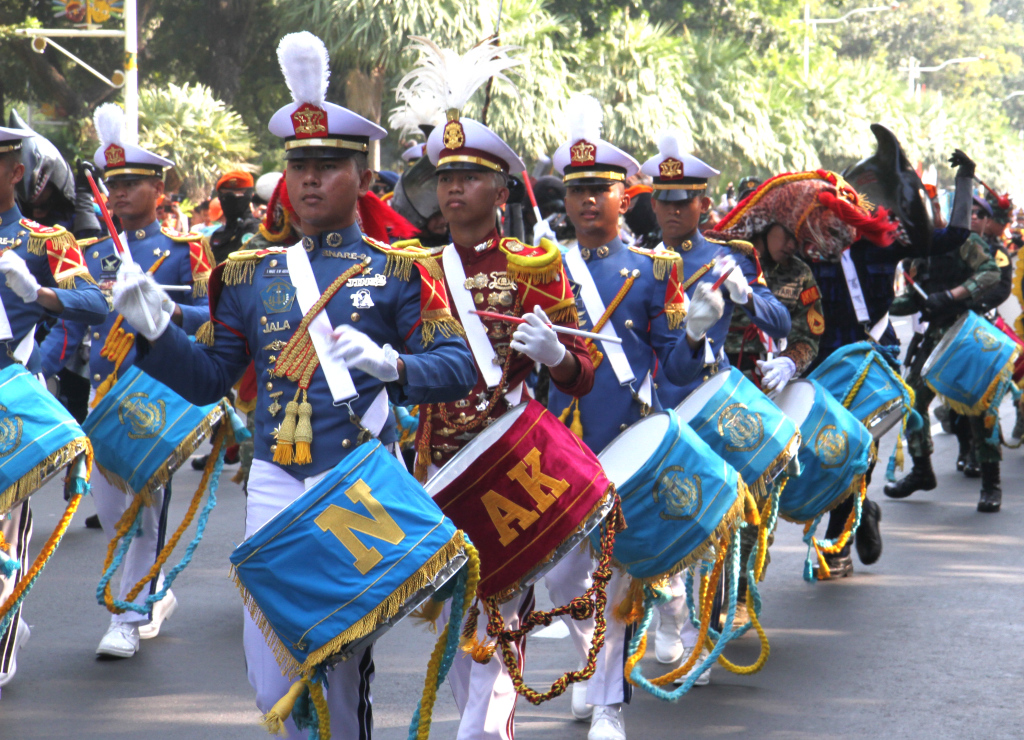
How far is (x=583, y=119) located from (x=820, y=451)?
5.87 feet

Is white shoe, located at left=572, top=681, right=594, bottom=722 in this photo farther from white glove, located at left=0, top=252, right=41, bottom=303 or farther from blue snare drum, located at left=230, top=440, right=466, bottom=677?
white glove, located at left=0, top=252, right=41, bottom=303

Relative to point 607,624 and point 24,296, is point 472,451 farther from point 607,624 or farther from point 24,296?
point 24,296

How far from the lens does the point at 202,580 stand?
7176mm

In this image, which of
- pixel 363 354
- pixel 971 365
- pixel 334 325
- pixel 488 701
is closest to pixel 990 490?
pixel 971 365

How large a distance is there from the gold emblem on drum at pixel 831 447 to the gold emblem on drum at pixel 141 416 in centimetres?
279

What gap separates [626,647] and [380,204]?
72.0 inches

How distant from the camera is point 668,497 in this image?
4.36 metres

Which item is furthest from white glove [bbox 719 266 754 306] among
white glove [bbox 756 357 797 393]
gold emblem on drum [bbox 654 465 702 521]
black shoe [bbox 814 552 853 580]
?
black shoe [bbox 814 552 853 580]

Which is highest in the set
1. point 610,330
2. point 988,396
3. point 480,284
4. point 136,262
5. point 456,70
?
point 456,70

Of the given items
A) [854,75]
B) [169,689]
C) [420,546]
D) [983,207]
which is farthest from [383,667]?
[854,75]

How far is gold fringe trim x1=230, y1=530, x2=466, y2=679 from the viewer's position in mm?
3102

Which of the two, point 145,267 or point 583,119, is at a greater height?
point 583,119

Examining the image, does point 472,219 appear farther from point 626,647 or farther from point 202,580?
point 202,580

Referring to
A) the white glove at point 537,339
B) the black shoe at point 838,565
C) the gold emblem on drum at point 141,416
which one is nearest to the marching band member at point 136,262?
the gold emblem on drum at point 141,416
